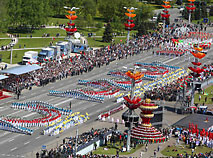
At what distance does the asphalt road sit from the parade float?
9349 mm

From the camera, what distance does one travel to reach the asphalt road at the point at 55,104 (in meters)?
77.8

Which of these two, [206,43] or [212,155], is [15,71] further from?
[206,43]

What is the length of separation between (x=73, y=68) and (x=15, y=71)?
20303mm

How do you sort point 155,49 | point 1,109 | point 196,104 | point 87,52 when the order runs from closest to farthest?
1. point 1,109
2. point 196,104
3. point 87,52
4. point 155,49

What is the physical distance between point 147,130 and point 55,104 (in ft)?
71.7

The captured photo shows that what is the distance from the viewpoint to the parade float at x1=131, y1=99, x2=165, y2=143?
83.7 m

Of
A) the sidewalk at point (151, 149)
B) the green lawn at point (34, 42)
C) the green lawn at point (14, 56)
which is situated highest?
the green lawn at point (34, 42)

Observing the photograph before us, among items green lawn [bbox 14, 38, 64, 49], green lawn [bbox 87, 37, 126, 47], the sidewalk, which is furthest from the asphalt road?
green lawn [bbox 14, 38, 64, 49]

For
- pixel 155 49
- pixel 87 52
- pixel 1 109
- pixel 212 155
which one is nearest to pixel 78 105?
pixel 1 109

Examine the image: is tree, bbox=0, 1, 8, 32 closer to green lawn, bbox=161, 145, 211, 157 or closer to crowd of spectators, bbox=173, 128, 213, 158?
crowd of spectators, bbox=173, 128, 213, 158

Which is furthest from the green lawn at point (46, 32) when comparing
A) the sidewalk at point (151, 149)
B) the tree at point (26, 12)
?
the sidewalk at point (151, 149)

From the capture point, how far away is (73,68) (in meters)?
125

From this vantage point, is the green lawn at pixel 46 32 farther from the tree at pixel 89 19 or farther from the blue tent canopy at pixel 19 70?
the blue tent canopy at pixel 19 70

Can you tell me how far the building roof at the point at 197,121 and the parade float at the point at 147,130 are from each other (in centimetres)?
666
